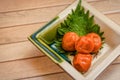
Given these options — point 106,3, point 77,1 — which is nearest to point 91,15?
point 77,1

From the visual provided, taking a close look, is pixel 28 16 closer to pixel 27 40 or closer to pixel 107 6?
pixel 27 40

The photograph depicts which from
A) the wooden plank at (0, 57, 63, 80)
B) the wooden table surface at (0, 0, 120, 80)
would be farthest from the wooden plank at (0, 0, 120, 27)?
the wooden plank at (0, 57, 63, 80)

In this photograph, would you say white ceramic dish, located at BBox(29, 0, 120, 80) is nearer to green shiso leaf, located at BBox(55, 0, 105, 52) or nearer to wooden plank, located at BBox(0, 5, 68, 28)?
green shiso leaf, located at BBox(55, 0, 105, 52)

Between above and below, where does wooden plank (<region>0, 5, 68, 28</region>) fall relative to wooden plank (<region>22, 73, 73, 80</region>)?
above

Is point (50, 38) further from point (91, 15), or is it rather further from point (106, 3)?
point (106, 3)

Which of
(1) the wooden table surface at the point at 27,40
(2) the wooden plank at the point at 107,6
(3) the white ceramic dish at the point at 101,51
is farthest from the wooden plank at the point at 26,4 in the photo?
(3) the white ceramic dish at the point at 101,51

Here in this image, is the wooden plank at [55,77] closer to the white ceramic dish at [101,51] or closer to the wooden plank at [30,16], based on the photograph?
the white ceramic dish at [101,51]

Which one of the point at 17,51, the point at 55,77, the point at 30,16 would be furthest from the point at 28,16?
the point at 55,77
